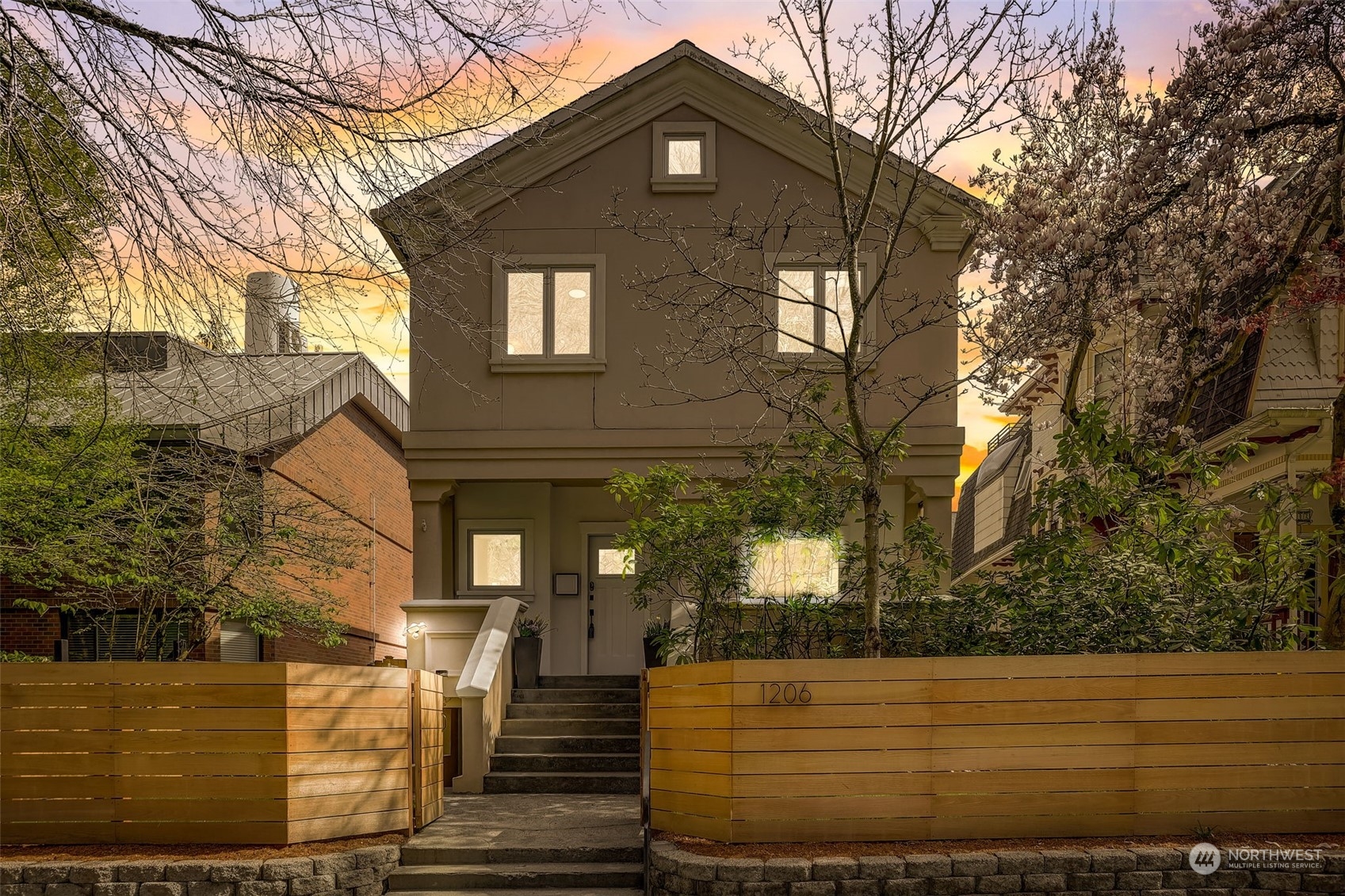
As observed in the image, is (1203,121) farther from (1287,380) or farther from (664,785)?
(664,785)

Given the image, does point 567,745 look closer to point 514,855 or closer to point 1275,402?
point 514,855

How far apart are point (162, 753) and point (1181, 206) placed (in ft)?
33.5

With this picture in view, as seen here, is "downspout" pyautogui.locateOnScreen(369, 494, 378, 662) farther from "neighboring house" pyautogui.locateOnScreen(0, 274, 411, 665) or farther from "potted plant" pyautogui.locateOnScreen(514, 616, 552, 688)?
"potted plant" pyautogui.locateOnScreen(514, 616, 552, 688)

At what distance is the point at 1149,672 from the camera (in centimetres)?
827

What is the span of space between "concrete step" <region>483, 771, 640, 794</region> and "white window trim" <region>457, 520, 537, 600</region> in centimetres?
436

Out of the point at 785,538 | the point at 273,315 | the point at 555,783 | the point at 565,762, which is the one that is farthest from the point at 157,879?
the point at 785,538

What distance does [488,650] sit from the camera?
13.0 meters

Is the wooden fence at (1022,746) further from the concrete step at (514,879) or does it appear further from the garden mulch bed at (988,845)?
the concrete step at (514,879)

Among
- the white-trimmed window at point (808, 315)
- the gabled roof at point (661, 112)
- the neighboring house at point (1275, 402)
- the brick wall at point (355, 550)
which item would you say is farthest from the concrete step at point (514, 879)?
the brick wall at point (355, 550)

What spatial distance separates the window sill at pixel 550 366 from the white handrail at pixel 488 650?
9.59 ft

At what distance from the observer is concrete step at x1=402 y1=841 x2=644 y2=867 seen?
29.2 ft

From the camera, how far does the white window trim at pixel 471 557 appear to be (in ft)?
53.5

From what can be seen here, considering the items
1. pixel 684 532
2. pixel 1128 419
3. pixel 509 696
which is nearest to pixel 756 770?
pixel 684 532

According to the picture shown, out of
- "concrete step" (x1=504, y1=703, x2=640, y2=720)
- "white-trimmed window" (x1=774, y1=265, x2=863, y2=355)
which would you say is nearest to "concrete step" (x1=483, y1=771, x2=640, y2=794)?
"concrete step" (x1=504, y1=703, x2=640, y2=720)
